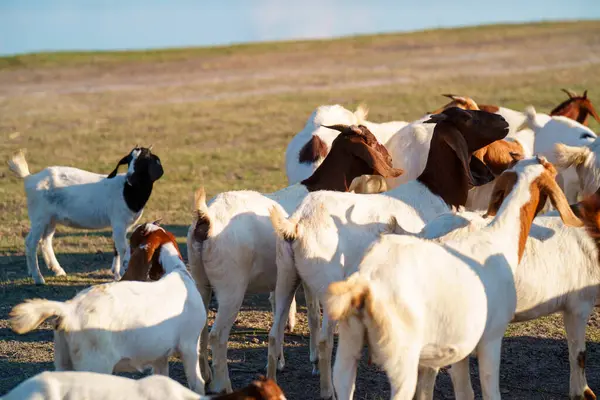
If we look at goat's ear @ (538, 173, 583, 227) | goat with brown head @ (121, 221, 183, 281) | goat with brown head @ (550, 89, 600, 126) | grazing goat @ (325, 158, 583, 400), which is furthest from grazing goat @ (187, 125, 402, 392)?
goat with brown head @ (550, 89, 600, 126)

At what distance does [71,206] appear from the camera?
1075 cm

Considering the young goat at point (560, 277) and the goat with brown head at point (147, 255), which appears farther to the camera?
the goat with brown head at point (147, 255)

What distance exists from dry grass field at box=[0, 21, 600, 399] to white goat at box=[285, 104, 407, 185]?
145 cm

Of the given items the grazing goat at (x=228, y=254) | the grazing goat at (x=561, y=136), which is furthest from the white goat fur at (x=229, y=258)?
the grazing goat at (x=561, y=136)

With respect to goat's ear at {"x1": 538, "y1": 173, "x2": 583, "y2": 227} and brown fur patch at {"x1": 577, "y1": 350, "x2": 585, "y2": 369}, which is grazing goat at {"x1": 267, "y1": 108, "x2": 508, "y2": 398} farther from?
brown fur patch at {"x1": 577, "y1": 350, "x2": 585, "y2": 369}

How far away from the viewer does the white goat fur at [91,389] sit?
4801 mm

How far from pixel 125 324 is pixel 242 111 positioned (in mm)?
21223

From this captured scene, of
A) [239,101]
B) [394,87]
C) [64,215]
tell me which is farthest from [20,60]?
[64,215]

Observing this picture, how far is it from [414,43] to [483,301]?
41681 millimetres

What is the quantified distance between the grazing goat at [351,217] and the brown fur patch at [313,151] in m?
2.03

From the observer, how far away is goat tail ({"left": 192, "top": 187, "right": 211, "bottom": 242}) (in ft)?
22.5

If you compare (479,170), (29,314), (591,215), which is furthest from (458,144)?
(29,314)

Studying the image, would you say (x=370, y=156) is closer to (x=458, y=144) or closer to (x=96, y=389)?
(x=458, y=144)

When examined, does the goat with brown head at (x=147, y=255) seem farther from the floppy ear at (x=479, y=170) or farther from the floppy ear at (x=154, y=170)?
the floppy ear at (x=154, y=170)
